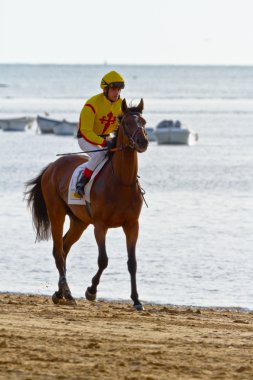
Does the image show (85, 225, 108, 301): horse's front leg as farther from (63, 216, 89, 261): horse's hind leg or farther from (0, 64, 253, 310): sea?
(0, 64, 253, 310): sea

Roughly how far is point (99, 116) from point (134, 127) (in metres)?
1.08

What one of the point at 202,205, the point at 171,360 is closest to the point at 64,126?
the point at 202,205

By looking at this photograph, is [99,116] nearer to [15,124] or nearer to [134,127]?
[134,127]

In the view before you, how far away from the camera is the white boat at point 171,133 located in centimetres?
6488

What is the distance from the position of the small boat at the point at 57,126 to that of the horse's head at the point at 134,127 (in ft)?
191

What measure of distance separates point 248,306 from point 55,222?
311 centimetres

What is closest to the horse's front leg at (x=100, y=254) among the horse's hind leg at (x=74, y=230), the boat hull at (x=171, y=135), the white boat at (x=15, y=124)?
the horse's hind leg at (x=74, y=230)

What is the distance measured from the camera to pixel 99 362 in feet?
32.0

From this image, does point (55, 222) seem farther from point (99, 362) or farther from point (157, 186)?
point (157, 186)

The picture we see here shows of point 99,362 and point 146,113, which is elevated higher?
point 146,113

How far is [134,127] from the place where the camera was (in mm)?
13789

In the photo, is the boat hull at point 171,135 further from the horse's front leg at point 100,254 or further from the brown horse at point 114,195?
the horse's front leg at point 100,254

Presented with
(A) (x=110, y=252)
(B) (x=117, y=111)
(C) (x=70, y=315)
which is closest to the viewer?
(C) (x=70, y=315)

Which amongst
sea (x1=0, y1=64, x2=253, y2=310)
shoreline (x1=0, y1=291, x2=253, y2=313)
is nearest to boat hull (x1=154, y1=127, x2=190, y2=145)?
sea (x1=0, y1=64, x2=253, y2=310)
